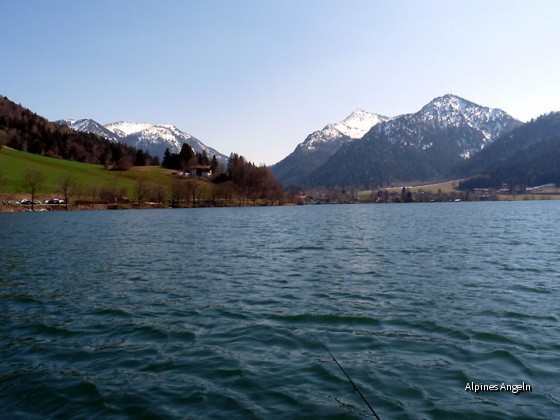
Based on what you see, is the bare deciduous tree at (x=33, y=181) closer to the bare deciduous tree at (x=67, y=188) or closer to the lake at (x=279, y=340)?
the bare deciduous tree at (x=67, y=188)

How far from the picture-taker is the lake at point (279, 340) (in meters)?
10.4

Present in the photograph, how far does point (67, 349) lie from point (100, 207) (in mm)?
167642

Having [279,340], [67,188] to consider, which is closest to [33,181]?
[67,188]

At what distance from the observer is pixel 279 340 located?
48.9 feet

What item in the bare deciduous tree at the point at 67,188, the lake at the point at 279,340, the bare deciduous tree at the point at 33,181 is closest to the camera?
the lake at the point at 279,340

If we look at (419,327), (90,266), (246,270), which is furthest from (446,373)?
(90,266)

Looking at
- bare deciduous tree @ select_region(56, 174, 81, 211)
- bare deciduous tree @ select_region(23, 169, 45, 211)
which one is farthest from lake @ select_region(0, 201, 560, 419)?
bare deciduous tree @ select_region(56, 174, 81, 211)

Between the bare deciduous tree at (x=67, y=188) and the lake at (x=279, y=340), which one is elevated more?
the bare deciduous tree at (x=67, y=188)

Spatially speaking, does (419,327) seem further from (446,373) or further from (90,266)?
(90,266)

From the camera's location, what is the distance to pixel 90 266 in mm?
31875

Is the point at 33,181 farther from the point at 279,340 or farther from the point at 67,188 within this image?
the point at 279,340

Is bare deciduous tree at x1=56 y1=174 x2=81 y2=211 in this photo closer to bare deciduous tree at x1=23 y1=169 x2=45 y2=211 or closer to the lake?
bare deciduous tree at x1=23 y1=169 x2=45 y2=211

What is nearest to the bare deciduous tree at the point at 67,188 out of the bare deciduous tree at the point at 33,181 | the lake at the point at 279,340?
the bare deciduous tree at the point at 33,181

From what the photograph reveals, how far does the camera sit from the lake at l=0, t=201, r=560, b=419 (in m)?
10.4
